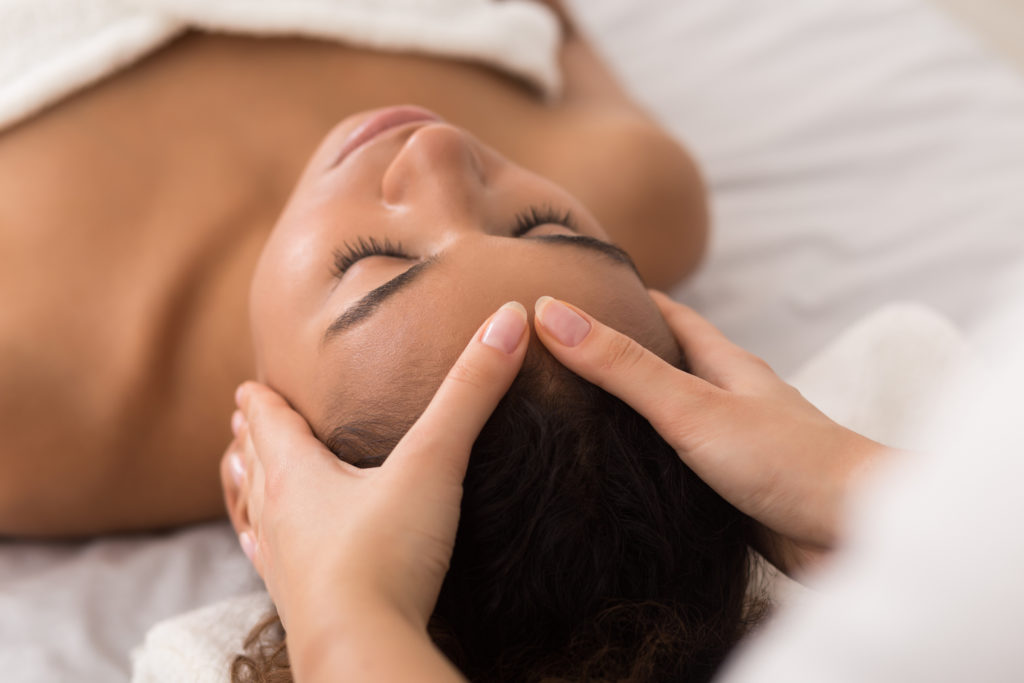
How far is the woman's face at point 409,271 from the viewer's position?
2.35 feet

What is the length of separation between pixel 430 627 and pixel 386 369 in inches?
8.9

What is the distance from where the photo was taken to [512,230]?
82cm

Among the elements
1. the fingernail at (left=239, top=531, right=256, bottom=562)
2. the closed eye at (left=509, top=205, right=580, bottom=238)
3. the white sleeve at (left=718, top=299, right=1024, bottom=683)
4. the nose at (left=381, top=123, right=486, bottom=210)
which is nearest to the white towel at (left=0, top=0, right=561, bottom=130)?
the nose at (left=381, top=123, right=486, bottom=210)

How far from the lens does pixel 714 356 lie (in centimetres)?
82

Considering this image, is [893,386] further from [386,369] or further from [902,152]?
[386,369]

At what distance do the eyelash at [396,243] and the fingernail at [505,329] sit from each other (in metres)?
0.17

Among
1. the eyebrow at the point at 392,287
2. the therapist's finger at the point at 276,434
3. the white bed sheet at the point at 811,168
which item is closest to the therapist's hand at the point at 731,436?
the eyebrow at the point at 392,287

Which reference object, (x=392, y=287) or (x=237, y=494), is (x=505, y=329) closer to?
(x=392, y=287)

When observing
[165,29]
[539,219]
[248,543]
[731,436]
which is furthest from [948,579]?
[165,29]

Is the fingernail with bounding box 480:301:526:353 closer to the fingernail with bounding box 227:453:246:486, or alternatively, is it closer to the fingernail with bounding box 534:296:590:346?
the fingernail with bounding box 534:296:590:346

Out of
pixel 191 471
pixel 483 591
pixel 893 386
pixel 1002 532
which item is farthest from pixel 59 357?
pixel 893 386

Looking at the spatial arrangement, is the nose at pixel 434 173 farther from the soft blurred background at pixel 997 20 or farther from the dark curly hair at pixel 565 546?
the soft blurred background at pixel 997 20

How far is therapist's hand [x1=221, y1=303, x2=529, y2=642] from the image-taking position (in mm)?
572

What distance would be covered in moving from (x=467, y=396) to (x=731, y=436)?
0.24 m
